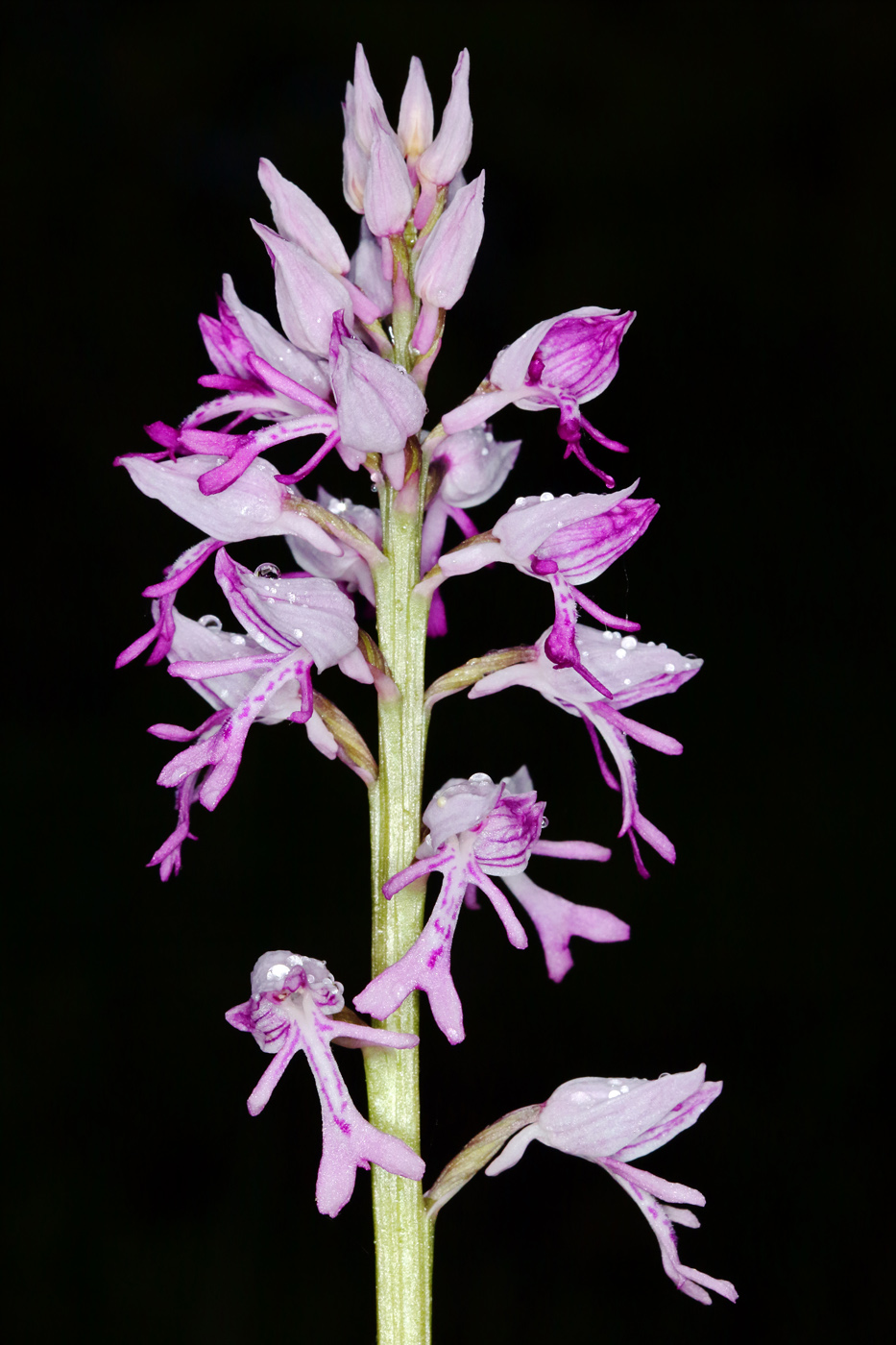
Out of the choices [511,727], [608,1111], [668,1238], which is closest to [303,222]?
[608,1111]

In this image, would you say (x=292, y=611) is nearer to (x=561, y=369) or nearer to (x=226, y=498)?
(x=226, y=498)

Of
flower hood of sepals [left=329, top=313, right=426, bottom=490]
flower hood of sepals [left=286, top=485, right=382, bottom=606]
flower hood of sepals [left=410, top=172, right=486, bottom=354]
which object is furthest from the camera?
flower hood of sepals [left=286, top=485, right=382, bottom=606]

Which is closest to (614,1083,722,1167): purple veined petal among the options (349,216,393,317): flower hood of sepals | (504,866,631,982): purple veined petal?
(504,866,631,982): purple veined petal

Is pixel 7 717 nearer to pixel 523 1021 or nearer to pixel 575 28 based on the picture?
pixel 523 1021

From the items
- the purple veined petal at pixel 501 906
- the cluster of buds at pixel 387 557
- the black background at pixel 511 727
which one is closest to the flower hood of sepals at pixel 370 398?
the cluster of buds at pixel 387 557

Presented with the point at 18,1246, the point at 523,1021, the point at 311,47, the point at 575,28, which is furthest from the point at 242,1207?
the point at 575,28

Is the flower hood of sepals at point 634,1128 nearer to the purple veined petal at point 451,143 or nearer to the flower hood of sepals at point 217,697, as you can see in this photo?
the flower hood of sepals at point 217,697

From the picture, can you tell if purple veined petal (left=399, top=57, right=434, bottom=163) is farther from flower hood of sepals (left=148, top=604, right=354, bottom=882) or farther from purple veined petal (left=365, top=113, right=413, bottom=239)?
flower hood of sepals (left=148, top=604, right=354, bottom=882)
